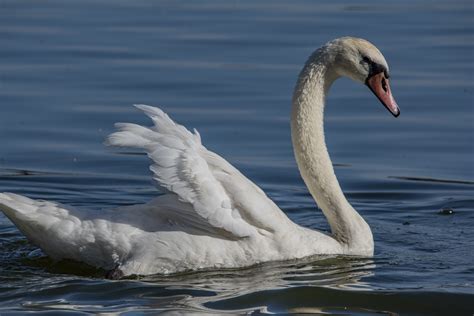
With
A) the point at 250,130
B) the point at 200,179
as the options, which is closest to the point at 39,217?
the point at 200,179

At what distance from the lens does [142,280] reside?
29.2 feet

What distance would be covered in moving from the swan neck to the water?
0.90ft

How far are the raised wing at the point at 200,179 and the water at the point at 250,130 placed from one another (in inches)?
15.5

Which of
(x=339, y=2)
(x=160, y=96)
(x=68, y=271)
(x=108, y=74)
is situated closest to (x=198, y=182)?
(x=68, y=271)

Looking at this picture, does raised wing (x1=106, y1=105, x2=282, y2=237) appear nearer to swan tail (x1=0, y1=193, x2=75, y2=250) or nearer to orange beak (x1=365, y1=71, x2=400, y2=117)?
swan tail (x1=0, y1=193, x2=75, y2=250)

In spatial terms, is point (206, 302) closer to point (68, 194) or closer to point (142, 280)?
point (142, 280)

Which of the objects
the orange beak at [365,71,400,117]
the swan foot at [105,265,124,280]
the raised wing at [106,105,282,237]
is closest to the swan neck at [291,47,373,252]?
the orange beak at [365,71,400,117]

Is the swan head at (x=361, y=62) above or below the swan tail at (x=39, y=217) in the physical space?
above

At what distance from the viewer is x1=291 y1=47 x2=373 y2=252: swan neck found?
32.5 feet

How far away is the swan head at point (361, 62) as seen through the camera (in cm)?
980

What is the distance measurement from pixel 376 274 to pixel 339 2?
10.7 metres

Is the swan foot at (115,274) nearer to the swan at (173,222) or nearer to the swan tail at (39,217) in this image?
the swan at (173,222)

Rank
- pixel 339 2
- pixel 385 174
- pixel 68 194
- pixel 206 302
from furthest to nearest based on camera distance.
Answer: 1. pixel 339 2
2. pixel 385 174
3. pixel 68 194
4. pixel 206 302

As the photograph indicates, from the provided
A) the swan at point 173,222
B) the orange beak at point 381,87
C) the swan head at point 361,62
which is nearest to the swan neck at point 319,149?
the swan head at point 361,62
